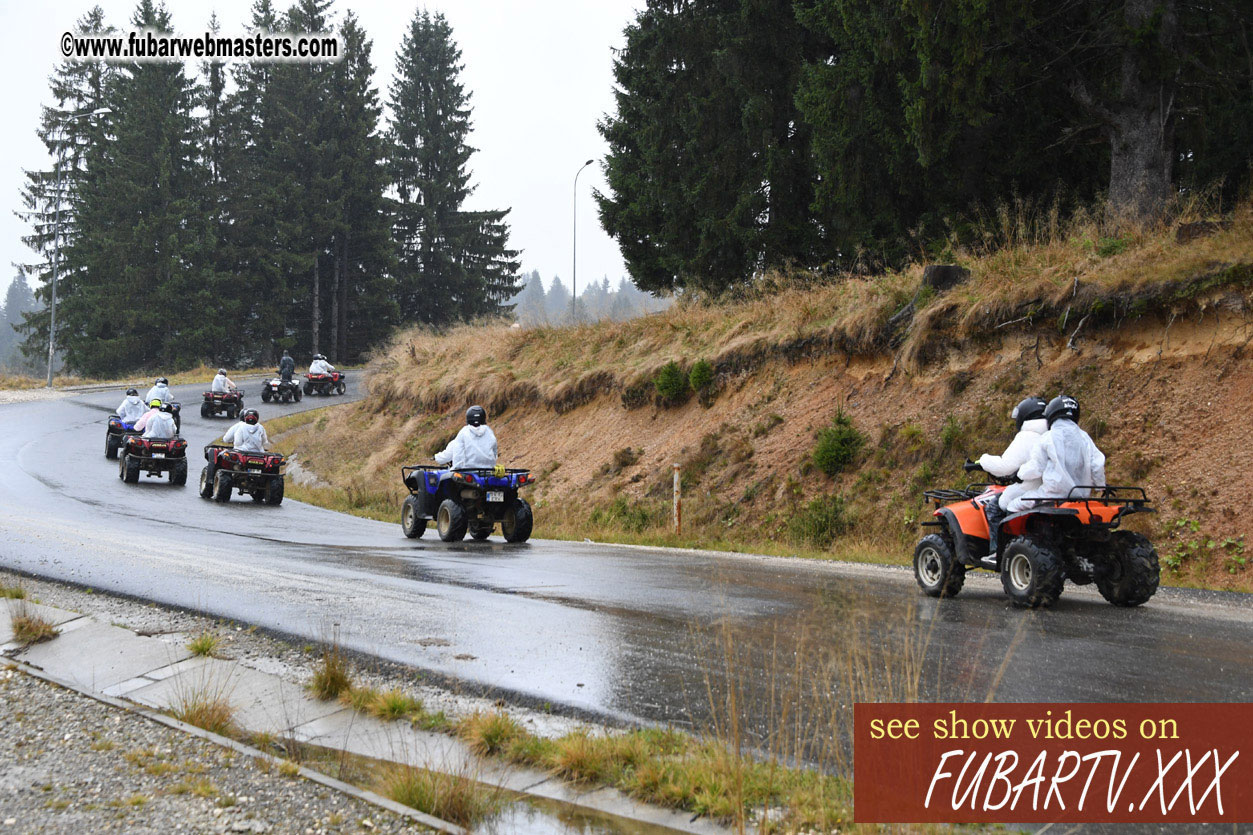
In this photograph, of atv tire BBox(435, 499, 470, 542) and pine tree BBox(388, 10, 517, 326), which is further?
pine tree BBox(388, 10, 517, 326)

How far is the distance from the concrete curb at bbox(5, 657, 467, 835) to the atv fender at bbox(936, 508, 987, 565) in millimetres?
6251

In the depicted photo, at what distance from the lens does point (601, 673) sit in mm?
6879

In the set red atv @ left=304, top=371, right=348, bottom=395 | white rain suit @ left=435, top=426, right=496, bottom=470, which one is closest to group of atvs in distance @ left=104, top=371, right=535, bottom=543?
white rain suit @ left=435, top=426, right=496, bottom=470

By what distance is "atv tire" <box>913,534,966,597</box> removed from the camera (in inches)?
375

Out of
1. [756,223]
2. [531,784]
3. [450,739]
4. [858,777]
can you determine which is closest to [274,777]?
[450,739]

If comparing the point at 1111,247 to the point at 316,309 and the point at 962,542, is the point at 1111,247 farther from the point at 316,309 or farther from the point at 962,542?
the point at 316,309

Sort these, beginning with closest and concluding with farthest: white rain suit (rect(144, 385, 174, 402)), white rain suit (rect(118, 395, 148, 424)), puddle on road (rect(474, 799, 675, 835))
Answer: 1. puddle on road (rect(474, 799, 675, 835))
2. white rain suit (rect(144, 385, 174, 402))
3. white rain suit (rect(118, 395, 148, 424))

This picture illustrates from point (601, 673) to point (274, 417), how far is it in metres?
39.7

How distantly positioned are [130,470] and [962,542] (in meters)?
22.1

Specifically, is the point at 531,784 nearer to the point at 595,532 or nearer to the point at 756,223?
the point at 595,532

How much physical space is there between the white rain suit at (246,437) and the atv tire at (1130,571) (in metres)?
19.5

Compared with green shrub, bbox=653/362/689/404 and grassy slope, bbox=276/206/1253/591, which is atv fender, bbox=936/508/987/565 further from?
green shrub, bbox=653/362/689/404

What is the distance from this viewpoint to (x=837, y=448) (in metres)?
17.8

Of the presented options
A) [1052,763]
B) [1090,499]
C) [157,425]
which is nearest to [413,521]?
[1090,499]
